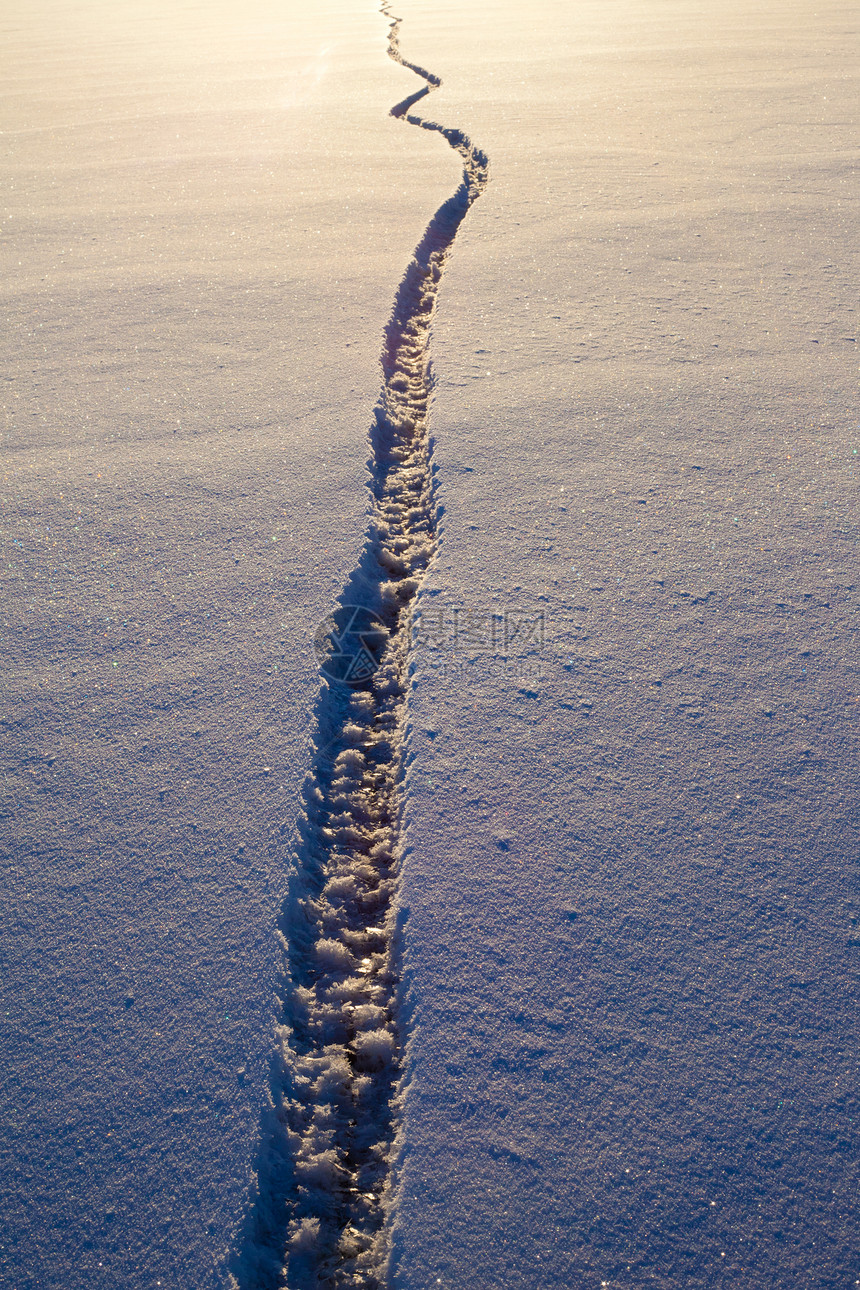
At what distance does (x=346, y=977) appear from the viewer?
4.66ft

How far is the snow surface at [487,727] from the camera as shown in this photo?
1157mm

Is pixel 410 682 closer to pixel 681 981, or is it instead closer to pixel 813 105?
pixel 681 981

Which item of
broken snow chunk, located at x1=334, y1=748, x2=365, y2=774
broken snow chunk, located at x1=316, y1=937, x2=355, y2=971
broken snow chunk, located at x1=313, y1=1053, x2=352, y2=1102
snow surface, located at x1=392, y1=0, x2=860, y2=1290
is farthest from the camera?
broken snow chunk, located at x1=334, y1=748, x2=365, y2=774

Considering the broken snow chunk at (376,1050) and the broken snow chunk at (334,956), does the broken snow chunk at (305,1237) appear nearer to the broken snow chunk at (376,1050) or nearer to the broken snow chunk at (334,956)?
the broken snow chunk at (376,1050)

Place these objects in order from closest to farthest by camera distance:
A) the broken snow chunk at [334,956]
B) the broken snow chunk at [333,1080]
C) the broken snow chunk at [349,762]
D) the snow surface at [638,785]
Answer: the snow surface at [638,785] → the broken snow chunk at [333,1080] → the broken snow chunk at [334,956] → the broken snow chunk at [349,762]

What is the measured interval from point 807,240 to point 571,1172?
413 centimetres

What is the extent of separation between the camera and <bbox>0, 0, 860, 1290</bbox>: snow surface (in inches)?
45.6

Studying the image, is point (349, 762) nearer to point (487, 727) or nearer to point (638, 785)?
point (487, 727)

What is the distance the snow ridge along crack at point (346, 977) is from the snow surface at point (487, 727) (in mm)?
53

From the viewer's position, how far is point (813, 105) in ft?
17.8

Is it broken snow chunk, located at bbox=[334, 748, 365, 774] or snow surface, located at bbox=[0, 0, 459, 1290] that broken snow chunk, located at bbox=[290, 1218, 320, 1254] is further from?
broken snow chunk, located at bbox=[334, 748, 365, 774]

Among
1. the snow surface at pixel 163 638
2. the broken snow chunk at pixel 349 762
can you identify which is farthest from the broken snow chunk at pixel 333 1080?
the broken snow chunk at pixel 349 762

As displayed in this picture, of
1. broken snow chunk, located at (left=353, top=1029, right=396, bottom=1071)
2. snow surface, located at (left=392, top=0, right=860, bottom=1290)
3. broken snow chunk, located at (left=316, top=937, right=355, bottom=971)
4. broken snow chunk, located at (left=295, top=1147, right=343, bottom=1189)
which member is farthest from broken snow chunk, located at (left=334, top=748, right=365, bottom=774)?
broken snow chunk, located at (left=295, top=1147, right=343, bottom=1189)

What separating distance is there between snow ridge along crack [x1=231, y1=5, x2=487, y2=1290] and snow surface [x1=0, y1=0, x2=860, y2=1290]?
0.17 feet
